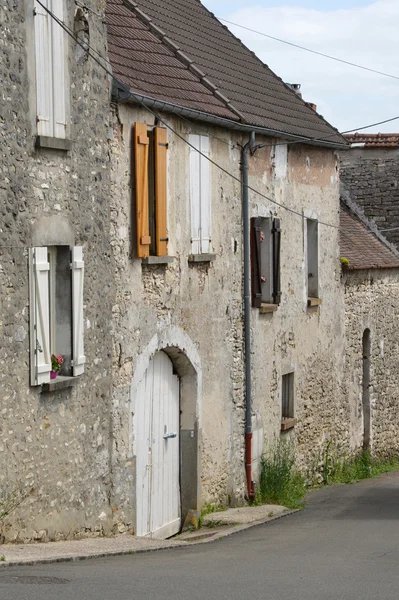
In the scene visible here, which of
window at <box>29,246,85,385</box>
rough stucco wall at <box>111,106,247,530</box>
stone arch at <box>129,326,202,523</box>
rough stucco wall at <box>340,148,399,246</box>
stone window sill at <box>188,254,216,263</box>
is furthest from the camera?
rough stucco wall at <box>340,148,399,246</box>

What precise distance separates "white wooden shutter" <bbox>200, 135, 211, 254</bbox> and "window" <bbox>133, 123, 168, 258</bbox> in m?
1.31

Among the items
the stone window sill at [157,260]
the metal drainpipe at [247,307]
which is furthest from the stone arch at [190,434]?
the metal drainpipe at [247,307]

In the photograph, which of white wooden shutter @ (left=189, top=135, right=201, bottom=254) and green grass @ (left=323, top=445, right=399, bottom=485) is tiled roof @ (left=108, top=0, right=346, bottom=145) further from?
green grass @ (left=323, top=445, right=399, bottom=485)

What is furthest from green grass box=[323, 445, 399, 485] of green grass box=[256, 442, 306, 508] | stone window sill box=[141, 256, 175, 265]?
stone window sill box=[141, 256, 175, 265]

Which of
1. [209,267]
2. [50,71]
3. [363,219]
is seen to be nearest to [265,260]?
[209,267]

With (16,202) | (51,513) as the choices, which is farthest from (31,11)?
(51,513)

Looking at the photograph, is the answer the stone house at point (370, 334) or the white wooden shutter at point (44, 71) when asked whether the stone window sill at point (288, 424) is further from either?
the white wooden shutter at point (44, 71)

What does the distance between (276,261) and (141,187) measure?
16.1 feet

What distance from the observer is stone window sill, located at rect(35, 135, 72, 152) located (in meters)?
10.1

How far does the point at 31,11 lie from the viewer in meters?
10.1

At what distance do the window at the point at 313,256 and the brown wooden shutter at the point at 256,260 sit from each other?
9.57 feet

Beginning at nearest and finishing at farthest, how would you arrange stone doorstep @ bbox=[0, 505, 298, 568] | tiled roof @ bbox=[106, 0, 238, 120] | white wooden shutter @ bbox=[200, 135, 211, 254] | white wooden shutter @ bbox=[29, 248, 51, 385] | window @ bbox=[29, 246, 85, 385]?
1. stone doorstep @ bbox=[0, 505, 298, 568]
2. white wooden shutter @ bbox=[29, 248, 51, 385]
3. window @ bbox=[29, 246, 85, 385]
4. tiled roof @ bbox=[106, 0, 238, 120]
5. white wooden shutter @ bbox=[200, 135, 211, 254]

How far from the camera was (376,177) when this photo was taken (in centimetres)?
2492

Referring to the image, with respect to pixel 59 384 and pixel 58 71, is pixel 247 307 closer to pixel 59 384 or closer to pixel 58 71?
pixel 59 384
